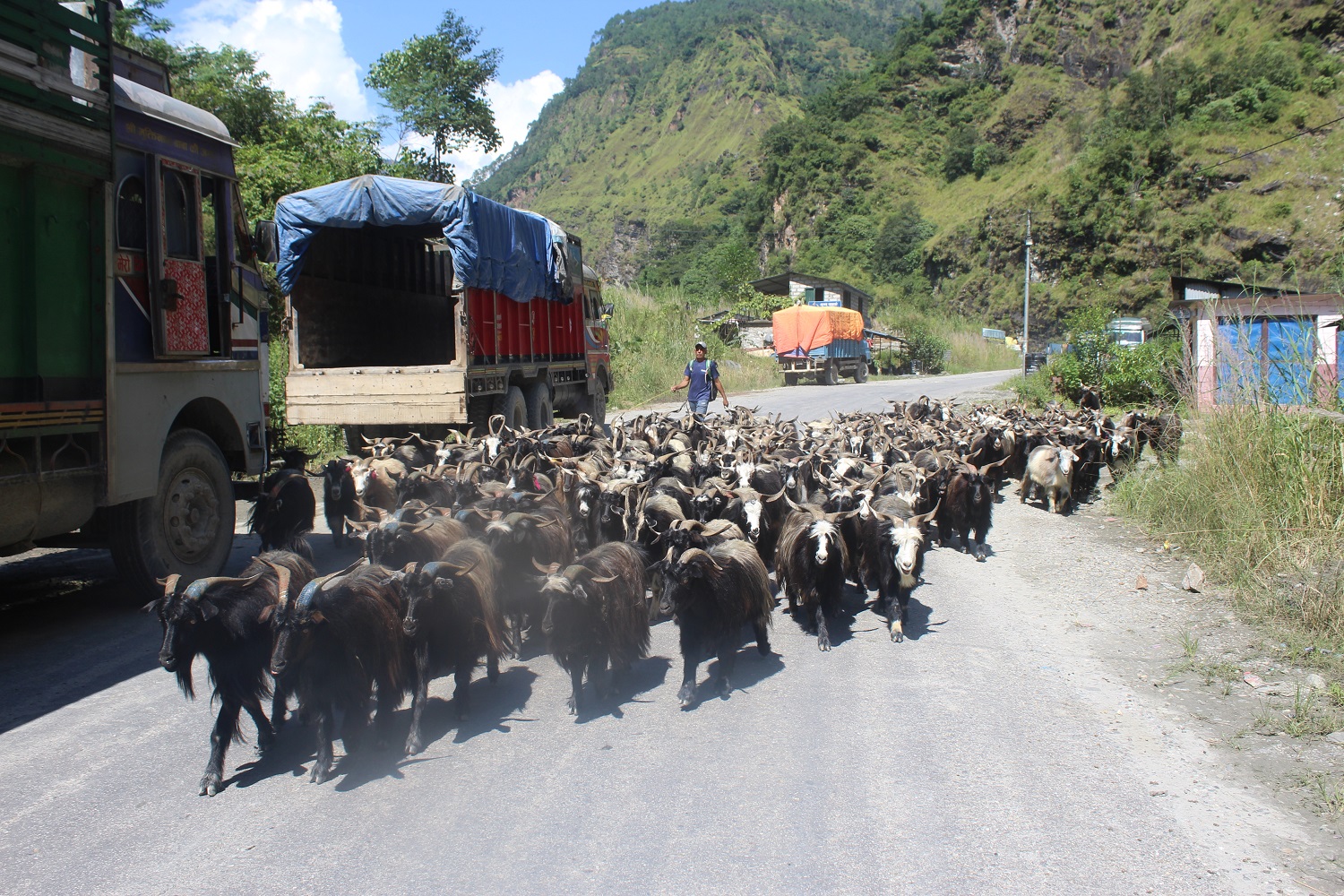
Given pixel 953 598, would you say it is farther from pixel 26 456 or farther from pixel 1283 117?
pixel 1283 117

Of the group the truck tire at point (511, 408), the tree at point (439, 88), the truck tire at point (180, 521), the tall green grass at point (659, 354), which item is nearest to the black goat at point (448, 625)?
the truck tire at point (180, 521)

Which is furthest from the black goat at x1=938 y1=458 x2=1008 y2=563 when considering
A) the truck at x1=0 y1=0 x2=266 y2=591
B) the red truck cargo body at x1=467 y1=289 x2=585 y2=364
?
the truck at x1=0 y1=0 x2=266 y2=591

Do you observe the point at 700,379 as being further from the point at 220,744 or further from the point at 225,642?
the point at 220,744

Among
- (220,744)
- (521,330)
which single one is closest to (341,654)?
(220,744)

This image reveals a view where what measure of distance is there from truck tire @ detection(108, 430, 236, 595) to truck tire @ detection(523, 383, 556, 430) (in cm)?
662

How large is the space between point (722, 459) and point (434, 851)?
6.44m

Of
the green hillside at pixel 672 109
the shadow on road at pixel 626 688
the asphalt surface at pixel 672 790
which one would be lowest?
the asphalt surface at pixel 672 790

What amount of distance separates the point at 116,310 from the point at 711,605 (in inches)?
183

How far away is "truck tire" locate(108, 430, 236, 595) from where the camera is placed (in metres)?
6.79

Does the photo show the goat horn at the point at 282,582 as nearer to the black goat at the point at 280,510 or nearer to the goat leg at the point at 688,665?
the goat leg at the point at 688,665

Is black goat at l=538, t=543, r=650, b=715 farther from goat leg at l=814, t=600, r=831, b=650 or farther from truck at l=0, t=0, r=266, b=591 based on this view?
truck at l=0, t=0, r=266, b=591

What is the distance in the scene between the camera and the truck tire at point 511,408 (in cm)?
1302

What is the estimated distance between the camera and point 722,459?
32.1 ft

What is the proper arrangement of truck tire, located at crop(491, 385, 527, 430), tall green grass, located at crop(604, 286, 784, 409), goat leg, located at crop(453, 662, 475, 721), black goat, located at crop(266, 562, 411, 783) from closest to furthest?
black goat, located at crop(266, 562, 411, 783) → goat leg, located at crop(453, 662, 475, 721) → truck tire, located at crop(491, 385, 527, 430) → tall green grass, located at crop(604, 286, 784, 409)
